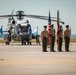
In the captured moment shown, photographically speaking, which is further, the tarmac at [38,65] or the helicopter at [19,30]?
the helicopter at [19,30]

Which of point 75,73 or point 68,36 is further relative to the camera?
point 68,36

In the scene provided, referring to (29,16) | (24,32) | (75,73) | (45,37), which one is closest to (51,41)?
(45,37)

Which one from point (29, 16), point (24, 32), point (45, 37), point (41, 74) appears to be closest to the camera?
point (41, 74)

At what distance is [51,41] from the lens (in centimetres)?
2112

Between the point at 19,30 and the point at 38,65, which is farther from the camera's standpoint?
the point at 19,30

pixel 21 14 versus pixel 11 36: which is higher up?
pixel 21 14

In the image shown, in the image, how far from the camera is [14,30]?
42656mm

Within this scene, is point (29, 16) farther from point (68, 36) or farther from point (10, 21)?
point (68, 36)

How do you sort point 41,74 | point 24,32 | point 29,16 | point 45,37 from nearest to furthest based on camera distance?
point 41,74
point 45,37
point 24,32
point 29,16

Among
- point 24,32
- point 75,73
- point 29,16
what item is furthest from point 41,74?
point 29,16

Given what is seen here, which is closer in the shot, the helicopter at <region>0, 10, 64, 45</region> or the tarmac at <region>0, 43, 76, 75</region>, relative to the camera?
the tarmac at <region>0, 43, 76, 75</region>

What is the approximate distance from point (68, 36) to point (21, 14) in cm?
2296

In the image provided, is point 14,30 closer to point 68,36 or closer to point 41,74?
point 68,36

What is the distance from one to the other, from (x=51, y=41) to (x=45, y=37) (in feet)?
1.98
